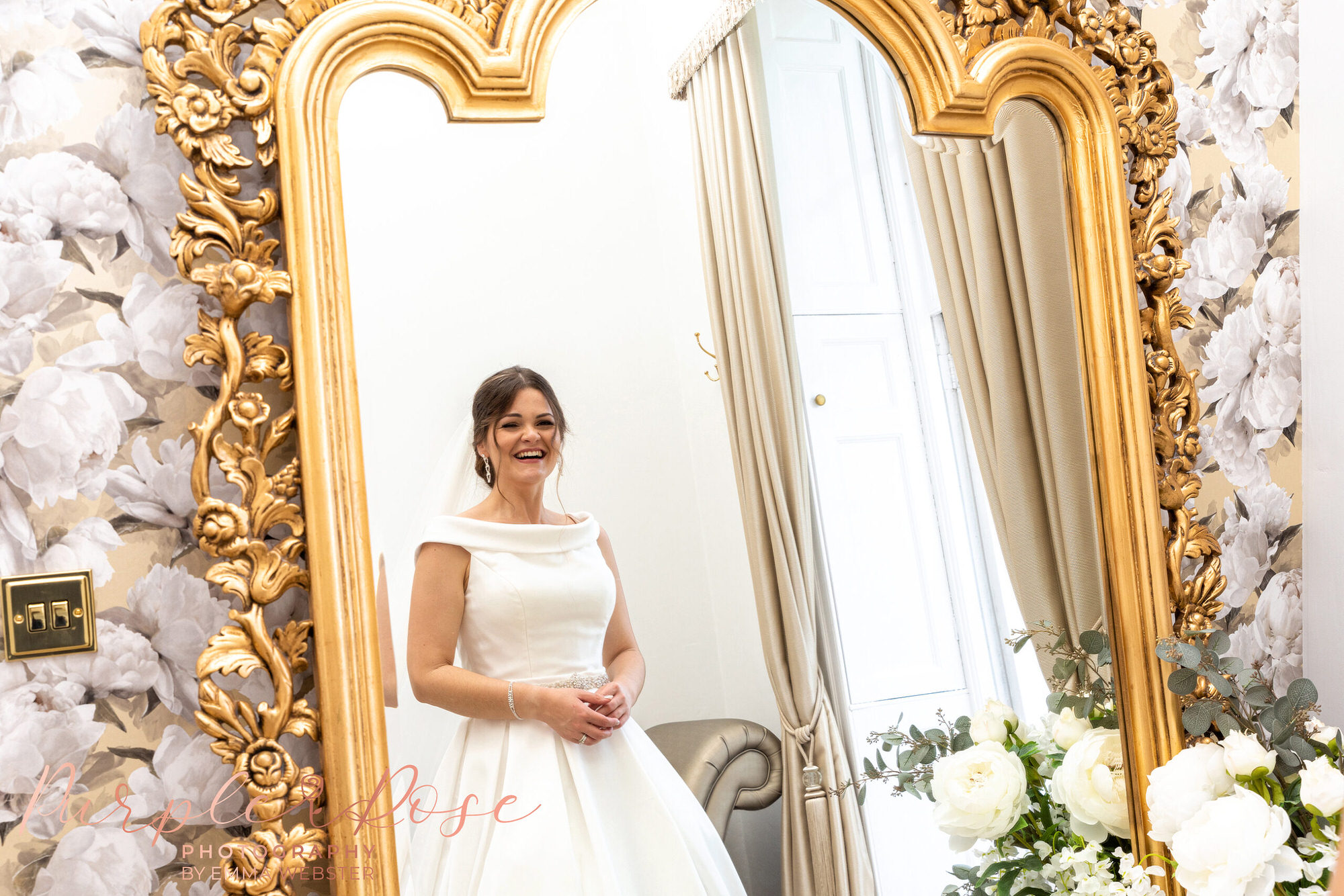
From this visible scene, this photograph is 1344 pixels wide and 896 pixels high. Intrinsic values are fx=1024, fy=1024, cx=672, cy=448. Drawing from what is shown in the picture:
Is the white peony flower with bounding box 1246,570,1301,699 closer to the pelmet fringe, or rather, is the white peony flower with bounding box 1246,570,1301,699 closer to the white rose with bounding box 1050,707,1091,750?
the white rose with bounding box 1050,707,1091,750

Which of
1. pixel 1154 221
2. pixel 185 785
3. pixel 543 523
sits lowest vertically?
pixel 185 785

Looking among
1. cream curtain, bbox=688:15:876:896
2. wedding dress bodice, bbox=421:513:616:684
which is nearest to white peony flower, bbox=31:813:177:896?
wedding dress bodice, bbox=421:513:616:684

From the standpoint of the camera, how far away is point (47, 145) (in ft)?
3.63

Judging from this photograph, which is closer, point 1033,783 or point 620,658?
point 620,658

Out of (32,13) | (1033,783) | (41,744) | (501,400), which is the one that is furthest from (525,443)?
(1033,783)

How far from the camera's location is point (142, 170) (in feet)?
3.74

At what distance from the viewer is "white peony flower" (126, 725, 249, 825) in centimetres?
109

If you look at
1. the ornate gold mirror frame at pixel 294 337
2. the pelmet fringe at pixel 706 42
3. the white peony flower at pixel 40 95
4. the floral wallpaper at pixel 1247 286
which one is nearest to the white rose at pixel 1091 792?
the floral wallpaper at pixel 1247 286

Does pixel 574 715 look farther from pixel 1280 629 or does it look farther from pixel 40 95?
pixel 1280 629

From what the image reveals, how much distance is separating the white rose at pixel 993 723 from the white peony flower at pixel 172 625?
99 cm

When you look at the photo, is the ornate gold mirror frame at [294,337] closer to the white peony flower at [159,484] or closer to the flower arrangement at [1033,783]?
the white peony flower at [159,484]

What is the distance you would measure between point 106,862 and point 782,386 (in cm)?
94

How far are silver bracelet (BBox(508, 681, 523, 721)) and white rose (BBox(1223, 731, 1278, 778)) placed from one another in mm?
871

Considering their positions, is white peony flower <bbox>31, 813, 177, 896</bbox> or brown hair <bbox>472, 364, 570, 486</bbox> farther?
brown hair <bbox>472, 364, 570, 486</bbox>
